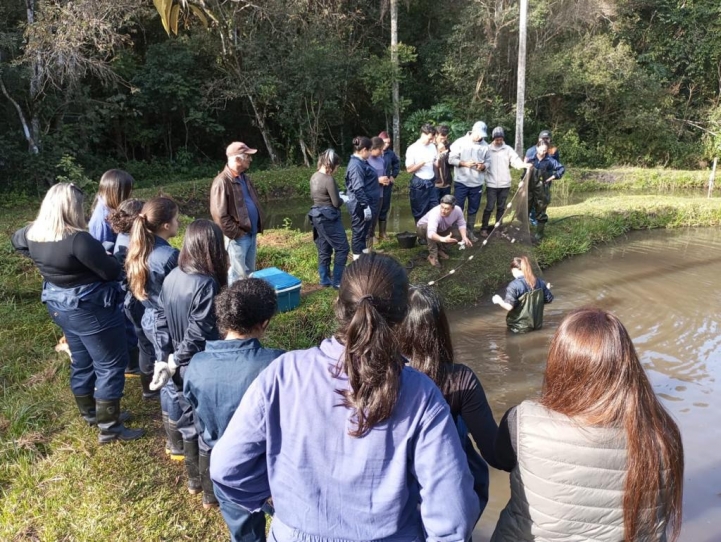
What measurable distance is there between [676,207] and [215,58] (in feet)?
40.4

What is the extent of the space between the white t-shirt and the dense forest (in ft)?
25.6

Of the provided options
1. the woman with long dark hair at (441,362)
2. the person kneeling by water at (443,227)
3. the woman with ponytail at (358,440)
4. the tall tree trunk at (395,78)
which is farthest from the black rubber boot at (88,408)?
the tall tree trunk at (395,78)

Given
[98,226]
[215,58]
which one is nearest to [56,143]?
[215,58]

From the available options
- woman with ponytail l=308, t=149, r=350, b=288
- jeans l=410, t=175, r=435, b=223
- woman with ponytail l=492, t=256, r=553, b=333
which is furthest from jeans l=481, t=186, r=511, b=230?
woman with ponytail l=308, t=149, r=350, b=288

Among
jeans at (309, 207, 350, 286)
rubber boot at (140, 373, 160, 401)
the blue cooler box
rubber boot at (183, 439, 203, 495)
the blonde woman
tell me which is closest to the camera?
rubber boot at (183, 439, 203, 495)

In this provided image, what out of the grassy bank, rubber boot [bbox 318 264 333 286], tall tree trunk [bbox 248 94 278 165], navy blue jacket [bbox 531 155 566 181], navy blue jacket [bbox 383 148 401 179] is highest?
A: tall tree trunk [bbox 248 94 278 165]

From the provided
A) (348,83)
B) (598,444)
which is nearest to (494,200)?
(598,444)

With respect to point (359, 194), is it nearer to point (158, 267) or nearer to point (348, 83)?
point (158, 267)

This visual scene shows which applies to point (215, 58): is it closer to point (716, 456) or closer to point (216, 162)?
point (216, 162)

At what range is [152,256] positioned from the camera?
3154 millimetres

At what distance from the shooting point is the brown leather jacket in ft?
14.9

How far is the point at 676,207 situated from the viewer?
34.1 feet

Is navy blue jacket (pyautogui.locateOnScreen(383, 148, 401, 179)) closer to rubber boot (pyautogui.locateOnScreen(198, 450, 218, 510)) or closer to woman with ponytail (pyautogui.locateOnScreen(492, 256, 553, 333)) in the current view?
woman with ponytail (pyautogui.locateOnScreen(492, 256, 553, 333))

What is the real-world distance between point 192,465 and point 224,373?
107 cm
